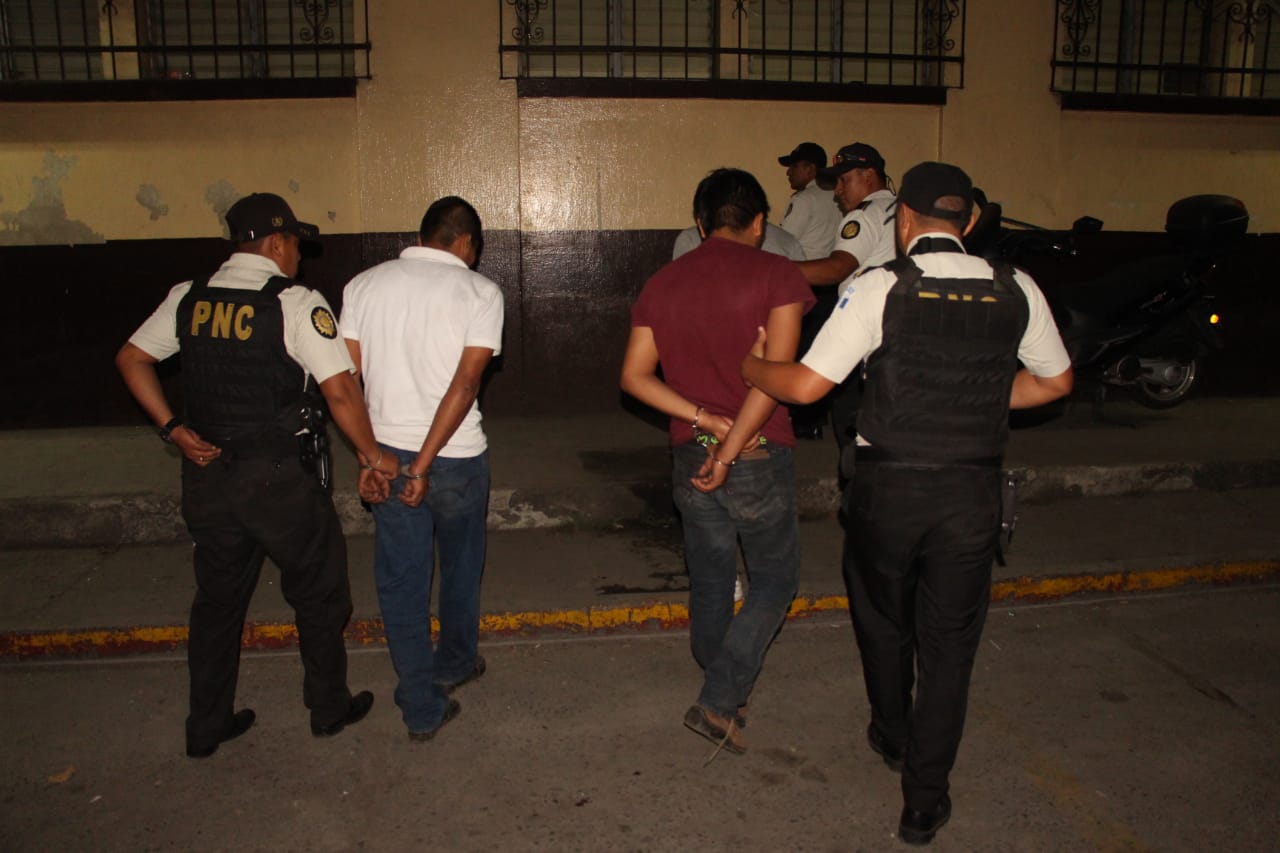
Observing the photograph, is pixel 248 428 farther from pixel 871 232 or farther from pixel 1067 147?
pixel 1067 147

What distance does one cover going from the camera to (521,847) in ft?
11.2

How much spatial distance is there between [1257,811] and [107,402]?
7.94 m

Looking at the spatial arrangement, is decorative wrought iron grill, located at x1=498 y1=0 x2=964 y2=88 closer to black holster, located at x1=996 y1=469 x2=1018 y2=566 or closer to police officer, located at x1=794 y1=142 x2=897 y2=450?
police officer, located at x1=794 y1=142 x2=897 y2=450

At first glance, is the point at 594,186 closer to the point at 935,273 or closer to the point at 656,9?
the point at 656,9

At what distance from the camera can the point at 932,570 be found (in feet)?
11.0

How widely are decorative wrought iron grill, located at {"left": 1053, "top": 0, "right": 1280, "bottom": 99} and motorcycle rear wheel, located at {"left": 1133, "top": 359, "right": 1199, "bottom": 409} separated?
8.04ft

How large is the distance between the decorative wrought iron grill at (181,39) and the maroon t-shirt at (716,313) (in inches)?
213

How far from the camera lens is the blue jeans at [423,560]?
3975 mm

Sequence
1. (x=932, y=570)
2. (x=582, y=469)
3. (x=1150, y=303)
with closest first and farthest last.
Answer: (x=932, y=570) → (x=582, y=469) → (x=1150, y=303)

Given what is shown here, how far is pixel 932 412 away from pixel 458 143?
5.85 metres

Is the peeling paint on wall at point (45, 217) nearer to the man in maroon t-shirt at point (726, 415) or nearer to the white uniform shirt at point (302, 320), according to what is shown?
the white uniform shirt at point (302, 320)

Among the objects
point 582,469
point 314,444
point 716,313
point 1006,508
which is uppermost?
point 716,313

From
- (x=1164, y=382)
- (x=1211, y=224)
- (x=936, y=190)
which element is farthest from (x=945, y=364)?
(x=1164, y=382)

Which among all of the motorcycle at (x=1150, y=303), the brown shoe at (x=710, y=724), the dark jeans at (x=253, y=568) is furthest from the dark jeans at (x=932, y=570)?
the motorcycle at (x=1150, y=303)
